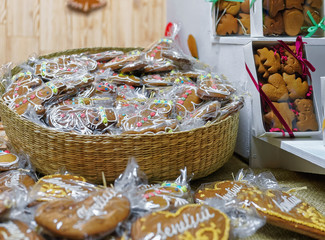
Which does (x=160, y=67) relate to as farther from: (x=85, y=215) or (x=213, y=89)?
(x=85, y=215)

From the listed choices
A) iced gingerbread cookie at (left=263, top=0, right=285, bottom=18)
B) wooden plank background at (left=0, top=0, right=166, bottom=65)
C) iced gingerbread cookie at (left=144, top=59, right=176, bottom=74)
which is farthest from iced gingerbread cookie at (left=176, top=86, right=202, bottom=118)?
wooden plank background at (left=0, top=0, right=166, bottom=65)

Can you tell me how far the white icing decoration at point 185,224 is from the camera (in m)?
0.90

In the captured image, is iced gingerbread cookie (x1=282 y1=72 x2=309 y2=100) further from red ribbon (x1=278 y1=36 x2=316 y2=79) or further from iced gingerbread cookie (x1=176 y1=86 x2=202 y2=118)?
iced gingerbread cookie (x1=176 y1=86 x2=202 y2=118)

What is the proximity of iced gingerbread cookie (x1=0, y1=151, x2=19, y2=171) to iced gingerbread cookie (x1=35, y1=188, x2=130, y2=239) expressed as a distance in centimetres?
45

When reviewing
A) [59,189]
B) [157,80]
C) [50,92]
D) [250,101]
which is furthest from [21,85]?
[250,101]

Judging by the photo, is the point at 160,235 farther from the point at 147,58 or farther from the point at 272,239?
the point at 147,58

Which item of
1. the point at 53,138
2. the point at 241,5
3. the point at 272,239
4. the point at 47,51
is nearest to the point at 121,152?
the point at 53,138

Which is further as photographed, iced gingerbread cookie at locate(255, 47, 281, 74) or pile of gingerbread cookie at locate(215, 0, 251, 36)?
pile of gingerbread cookie at locate(215, 0, 251, 36)

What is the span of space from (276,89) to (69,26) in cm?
171

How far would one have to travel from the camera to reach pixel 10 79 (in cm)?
179

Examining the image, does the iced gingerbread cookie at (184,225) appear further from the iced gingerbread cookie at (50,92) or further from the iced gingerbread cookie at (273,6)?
the iced gingerbread cookie at (273,6)

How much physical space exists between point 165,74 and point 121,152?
28.0 inches

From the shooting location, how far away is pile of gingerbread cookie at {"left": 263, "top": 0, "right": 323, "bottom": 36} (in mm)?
1577

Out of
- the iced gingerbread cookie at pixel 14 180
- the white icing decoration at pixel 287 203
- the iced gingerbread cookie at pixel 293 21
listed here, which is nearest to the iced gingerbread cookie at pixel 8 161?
the iced gingerbread cookie at pixel 14 180
